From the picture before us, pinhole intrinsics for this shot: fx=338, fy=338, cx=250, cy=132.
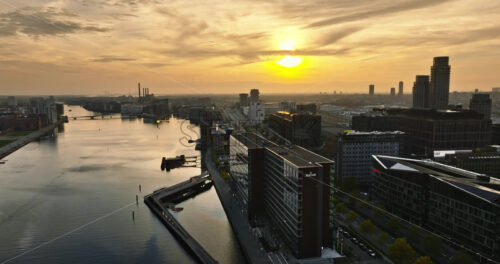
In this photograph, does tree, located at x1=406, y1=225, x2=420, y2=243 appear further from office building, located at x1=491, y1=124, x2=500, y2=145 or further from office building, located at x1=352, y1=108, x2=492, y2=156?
office building, located at x1=491, y1=124, x2=500, y2=145

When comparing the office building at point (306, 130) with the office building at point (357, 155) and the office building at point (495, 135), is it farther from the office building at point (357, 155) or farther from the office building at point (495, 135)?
the office building at point (495, 135)

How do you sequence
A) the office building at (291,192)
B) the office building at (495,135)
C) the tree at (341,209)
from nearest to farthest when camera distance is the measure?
1. the office building at (291,192)
2. the tree at (341,209)
3. the office building at (495,135)

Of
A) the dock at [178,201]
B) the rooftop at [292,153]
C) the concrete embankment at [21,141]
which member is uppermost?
the rooftop at [292,153]

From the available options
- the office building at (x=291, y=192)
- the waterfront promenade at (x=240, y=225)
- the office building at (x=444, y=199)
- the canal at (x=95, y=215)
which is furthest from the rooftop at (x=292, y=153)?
the office building at (x=444, y=199)

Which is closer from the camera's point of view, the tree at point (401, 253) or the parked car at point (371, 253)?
the tree at point (401, 253)

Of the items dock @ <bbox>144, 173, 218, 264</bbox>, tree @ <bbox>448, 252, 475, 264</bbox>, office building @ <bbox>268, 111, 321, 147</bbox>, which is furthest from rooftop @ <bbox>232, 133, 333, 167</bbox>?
office building @ <bbox>268, 111, 321, 147</bbox>

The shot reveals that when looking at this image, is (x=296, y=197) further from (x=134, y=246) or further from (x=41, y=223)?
(x=41, y=223)

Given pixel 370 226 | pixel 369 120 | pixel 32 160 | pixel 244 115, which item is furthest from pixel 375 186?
pixel 244 115

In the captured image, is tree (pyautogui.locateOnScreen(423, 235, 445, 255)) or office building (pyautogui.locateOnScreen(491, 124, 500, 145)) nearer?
tree (pyautogui.locateOnScreen(423, 235, 445, 255))
